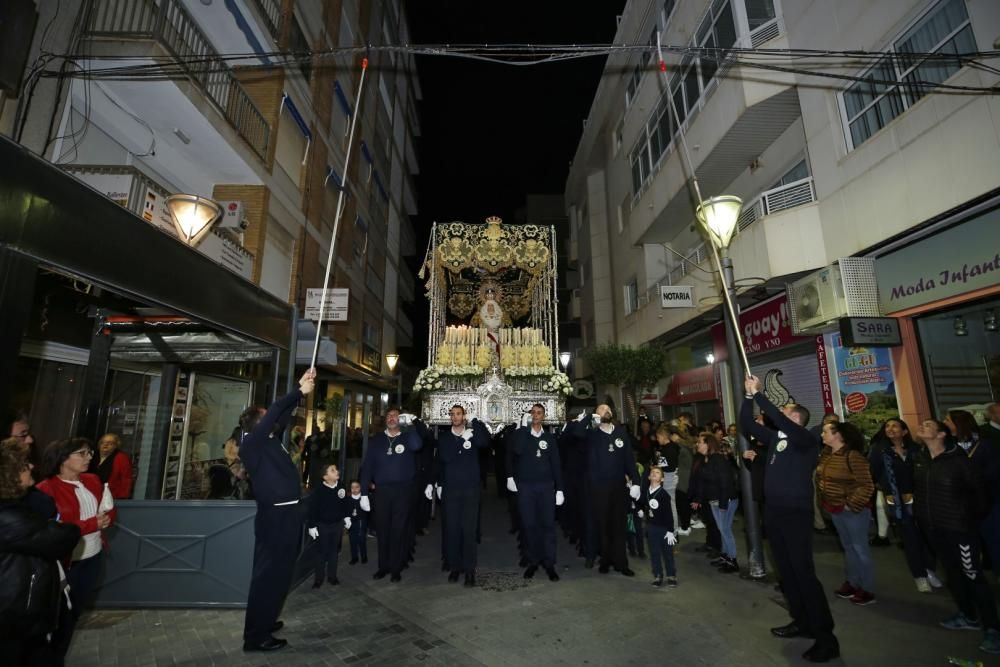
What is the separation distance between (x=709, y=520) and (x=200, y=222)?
363 inches

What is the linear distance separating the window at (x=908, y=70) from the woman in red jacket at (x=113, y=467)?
11.7m

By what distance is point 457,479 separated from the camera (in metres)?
6.54

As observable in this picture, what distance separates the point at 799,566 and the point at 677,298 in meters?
11.6

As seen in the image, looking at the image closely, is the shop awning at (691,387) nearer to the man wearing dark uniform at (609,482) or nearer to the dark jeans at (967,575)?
the man wearing dark uniform at (609,482)

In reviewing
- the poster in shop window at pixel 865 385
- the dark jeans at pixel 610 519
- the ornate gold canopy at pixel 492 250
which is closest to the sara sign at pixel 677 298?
the ornate gold canopy at pixel 492 250

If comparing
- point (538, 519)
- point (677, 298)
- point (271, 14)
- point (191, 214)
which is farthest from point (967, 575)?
point (271, 14)

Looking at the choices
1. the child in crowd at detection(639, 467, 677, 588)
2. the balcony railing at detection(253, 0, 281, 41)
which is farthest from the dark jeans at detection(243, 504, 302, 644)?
the balcony railing at detection(253, 0, 281, 41)

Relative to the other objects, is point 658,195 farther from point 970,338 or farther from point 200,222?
point 200,222

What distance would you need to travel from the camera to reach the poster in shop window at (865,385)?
924cm

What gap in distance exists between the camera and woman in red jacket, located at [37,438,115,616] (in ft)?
12.0

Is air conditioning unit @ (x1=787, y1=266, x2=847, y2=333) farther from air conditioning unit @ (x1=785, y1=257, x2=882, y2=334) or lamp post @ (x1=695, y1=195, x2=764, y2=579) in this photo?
lamp post @ (x1=695, y1=195, x2=764, y2=579)

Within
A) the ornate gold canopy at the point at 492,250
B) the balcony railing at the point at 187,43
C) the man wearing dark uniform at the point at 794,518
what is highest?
the balcony railing at the point at 187,43

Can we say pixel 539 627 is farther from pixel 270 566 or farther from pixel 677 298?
pixel 677 298

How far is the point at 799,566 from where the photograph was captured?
4.11 metres
